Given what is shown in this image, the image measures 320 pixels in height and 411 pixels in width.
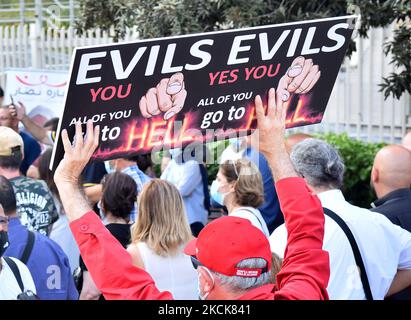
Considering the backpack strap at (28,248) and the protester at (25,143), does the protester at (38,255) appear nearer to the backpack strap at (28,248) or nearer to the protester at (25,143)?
the backpack strap at (28,248)

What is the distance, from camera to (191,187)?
7.79 meters

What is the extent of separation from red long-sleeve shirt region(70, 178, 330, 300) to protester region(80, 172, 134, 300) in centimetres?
251

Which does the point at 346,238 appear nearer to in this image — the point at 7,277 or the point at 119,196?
the point at 7,277

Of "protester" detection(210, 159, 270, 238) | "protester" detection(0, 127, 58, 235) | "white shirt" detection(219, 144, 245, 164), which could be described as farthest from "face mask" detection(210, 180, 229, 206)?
"protester" detection(0, 127, 58, 235)

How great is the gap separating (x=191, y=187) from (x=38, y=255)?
10.8 ft

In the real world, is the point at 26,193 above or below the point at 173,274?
above

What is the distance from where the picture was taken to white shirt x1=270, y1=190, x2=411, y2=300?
4.07 m

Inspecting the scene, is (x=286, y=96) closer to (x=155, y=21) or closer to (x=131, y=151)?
(x=131, y=151)

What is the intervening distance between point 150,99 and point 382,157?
2.21 metres

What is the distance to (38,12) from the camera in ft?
49.5

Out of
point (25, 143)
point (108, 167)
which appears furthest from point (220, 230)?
point (25, 143)

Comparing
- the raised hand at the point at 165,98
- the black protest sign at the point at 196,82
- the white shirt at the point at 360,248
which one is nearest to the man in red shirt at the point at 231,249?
the black protest sign at the point at 196,82

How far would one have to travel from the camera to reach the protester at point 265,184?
691 centimetres

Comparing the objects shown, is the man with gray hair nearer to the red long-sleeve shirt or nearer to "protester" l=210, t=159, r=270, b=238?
the red long-sleeve shirt
